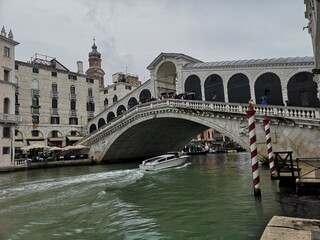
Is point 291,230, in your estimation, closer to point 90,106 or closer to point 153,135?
point 153,135

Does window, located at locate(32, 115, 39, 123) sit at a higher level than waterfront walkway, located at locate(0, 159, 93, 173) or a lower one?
higher

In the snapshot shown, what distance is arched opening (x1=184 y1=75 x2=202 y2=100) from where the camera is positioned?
21516 millimetres

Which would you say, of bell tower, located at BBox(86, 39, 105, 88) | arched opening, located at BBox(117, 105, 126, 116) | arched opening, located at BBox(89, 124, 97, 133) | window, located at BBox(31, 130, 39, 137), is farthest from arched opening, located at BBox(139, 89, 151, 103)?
bell tower, located at BBox(86, 39, 105, 88)

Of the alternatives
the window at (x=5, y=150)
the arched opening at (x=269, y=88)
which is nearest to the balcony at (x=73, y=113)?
the window at (x=5, y=150)

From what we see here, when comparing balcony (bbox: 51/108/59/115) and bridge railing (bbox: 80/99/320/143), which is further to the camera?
balcony (bbox: 51/108/59/115)

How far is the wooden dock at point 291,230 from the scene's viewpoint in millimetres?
3211

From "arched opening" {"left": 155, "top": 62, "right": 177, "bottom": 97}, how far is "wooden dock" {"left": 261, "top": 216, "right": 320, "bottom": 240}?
72.3 feet

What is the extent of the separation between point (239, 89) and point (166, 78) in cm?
885

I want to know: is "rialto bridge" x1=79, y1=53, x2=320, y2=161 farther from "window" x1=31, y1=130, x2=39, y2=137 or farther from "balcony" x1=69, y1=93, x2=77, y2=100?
"window" x1=31, y1=130, x2=39, y2=137

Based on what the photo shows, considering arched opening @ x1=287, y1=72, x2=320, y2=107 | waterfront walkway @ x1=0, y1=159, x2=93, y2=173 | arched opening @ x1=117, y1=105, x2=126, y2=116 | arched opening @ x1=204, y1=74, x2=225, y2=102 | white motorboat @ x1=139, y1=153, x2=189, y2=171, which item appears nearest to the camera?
arched opening @ x1=287, y1=72, x2=320, y2=107

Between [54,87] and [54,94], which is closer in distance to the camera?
[54,94]

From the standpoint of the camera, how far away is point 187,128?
26.8 metres

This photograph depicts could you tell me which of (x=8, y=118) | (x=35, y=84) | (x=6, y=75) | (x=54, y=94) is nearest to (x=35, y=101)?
(x=35, y=84)

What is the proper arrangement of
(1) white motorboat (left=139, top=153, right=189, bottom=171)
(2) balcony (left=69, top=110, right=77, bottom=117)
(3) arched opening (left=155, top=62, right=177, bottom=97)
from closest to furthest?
1. (1) white motorboat (left=139, top=153, right=189, bottom=171)
2. (3) arched opening (left=155, top=62, right=177, bottom=97)
3. (2) balcony (left=69, top=110, right=77, bottom=117)
